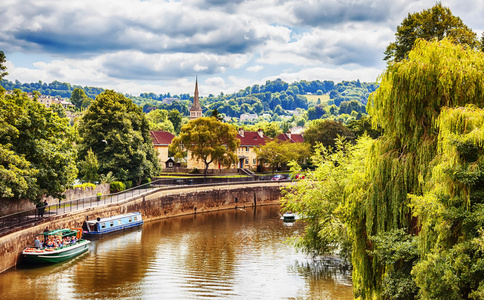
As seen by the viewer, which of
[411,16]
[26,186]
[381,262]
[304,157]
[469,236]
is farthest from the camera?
[304,157]

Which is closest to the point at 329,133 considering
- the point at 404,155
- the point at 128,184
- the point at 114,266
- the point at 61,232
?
the point at 128,184

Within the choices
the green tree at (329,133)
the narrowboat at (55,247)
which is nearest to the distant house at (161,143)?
the green tree at (329,133)

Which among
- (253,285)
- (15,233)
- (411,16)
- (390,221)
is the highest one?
(411,16)

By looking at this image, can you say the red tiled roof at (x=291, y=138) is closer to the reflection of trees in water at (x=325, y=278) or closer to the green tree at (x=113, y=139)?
the green tree at (x=113, y=139)

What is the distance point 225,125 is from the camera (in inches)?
2773

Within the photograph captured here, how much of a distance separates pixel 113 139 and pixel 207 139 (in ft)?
58.5

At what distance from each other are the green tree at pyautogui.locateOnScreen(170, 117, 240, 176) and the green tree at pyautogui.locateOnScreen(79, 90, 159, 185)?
38.3 ft

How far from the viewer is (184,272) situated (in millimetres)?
31391

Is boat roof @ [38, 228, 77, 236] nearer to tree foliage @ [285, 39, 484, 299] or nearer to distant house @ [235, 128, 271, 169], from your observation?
tree foliage @ [285, 39, 484, 299]

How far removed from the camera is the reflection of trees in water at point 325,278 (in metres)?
26.8

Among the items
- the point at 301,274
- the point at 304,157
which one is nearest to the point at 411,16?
the point at 301,274

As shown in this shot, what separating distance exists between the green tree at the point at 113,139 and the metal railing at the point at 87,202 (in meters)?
2.74

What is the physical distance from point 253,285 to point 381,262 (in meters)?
13.1

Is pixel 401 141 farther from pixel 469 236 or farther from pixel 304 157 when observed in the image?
pixel 304 157
